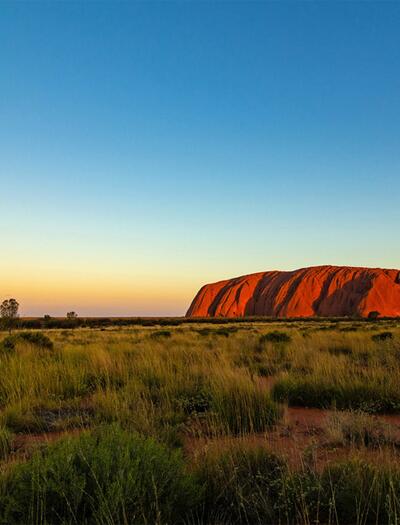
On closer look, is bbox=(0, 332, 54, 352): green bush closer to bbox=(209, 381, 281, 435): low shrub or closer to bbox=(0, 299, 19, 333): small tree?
bbox=(209, 381, 281, 435): low shrub

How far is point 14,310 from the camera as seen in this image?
5662 cm

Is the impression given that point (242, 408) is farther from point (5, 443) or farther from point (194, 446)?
point (5, 443)

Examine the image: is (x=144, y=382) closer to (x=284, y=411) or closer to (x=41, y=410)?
(x=41, y=410)

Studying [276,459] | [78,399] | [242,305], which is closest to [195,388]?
[78,399]

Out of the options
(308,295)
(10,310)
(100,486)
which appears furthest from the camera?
(308,295)

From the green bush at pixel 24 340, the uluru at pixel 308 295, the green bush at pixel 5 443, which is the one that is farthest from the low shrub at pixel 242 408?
the uluru at pixel 308 295

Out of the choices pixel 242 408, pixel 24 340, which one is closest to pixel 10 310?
pixel 24 340

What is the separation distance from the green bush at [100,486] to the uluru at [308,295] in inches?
3150

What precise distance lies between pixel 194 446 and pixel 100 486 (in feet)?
6.39

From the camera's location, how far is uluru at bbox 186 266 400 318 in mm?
86375

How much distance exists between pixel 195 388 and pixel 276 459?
3.89m

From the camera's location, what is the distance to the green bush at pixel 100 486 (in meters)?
2.86

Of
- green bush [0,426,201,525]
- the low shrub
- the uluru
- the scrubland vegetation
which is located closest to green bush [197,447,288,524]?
the scrubland vegetation

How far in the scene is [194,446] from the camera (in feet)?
16.0
